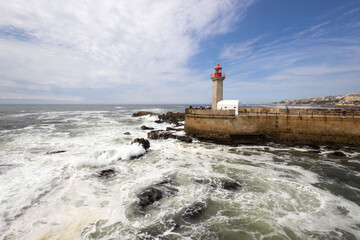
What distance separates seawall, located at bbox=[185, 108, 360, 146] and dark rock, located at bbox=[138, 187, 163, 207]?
27.1 ft

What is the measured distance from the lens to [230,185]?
650 cm

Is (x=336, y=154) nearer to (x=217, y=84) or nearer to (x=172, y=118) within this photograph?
(x=217, y=84)

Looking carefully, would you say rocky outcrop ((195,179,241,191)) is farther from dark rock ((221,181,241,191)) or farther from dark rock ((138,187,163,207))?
dark rock ((138,187,163,207))

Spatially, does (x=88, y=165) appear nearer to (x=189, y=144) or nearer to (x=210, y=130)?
(x=189, y=144)

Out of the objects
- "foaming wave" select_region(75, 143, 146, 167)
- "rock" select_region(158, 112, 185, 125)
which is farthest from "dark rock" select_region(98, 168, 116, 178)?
"rock" select_region(158, 112, 185, 125)

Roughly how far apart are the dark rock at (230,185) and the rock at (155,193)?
182 cm

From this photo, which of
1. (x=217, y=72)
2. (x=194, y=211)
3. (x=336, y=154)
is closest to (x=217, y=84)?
(x=217, y=72)

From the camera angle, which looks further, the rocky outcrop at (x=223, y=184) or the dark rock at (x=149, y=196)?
the rocky outcrop at (x=223, y=184)

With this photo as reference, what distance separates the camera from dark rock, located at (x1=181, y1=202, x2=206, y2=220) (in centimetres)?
481

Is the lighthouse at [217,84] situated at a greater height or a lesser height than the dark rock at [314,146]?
greater

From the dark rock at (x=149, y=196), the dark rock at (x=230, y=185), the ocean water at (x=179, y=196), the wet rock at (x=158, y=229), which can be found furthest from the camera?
the dark rock at (x=230, y=185)

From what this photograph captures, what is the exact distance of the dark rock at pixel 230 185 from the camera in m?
6.31

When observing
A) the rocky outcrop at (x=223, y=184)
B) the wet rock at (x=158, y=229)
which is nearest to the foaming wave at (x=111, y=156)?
the rocky outcrop at (x=223, y=184)

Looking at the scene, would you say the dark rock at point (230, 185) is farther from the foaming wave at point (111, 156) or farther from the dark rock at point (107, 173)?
the foaming wave at point (111, 156)
